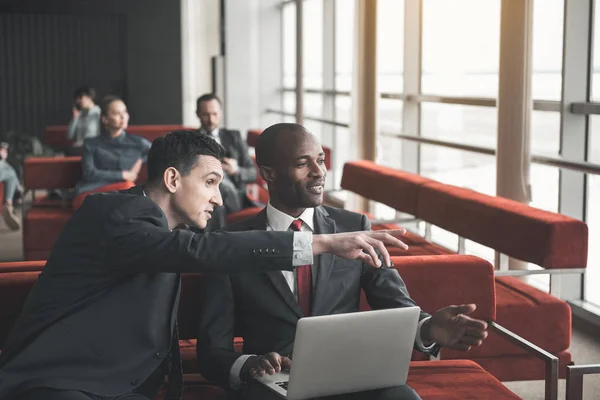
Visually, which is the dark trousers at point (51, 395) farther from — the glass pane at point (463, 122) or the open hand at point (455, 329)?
the glass pane at point (463, 122)

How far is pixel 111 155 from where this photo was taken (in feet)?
24.3

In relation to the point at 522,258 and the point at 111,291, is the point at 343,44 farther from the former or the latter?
the point at 111,291

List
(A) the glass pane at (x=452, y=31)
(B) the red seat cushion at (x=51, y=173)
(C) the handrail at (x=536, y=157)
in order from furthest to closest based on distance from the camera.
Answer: (A) the glass pane at (x=452, y=31) < (B) the red seat cushion at (x=51, y=173) < (C) the handrail at (x=536, y=157)

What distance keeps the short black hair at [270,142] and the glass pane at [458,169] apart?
10876 millimetres

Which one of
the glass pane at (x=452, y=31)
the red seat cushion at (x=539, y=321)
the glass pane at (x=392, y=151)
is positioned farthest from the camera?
the glass pane at (x=392, y=151)

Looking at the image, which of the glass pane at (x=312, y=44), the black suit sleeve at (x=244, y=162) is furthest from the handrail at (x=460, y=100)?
the glass pane at (x=312, y=44)

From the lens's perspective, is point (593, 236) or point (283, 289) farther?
point (593, 236)

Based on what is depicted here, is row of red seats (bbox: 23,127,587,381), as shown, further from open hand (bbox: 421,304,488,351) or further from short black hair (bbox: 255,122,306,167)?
short black hair (bbox: 255,122,306,167)

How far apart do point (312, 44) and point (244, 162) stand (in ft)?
19.4

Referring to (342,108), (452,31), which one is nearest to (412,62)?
(452,31)

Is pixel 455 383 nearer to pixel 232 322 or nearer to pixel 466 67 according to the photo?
pixel 232 322

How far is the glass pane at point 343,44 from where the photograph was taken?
11188mm

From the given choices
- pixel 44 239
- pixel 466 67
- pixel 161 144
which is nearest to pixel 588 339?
pixel 161 144

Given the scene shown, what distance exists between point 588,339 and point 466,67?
524 cm
